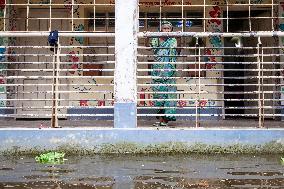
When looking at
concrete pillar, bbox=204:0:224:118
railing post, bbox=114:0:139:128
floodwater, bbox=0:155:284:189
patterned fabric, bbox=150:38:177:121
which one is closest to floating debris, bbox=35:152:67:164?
floodwater, bbox=0:155:284:189

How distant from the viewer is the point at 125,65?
741cm

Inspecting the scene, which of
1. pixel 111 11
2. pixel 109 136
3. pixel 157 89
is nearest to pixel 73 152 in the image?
pixel 109 136

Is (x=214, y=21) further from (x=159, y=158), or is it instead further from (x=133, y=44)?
(x=159, y=158)

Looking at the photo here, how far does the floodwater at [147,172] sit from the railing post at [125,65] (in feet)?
2.45

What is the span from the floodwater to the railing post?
2.45ft

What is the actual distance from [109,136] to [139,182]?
2464 millimetres

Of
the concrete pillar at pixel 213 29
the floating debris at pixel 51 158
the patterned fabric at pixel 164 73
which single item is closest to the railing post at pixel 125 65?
the patterned fabric at pixel 164 73

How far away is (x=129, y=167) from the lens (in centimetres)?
572

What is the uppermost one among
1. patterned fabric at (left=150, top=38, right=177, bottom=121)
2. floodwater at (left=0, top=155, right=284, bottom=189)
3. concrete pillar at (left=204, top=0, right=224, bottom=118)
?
concrete pillar at (left=204, top=0, right=224, bottom=118)

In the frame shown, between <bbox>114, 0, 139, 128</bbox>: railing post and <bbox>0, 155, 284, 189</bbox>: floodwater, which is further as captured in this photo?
<bbox>114, 0, 139, 128</bbox>: railing post

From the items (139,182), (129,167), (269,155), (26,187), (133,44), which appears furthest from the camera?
(133,44)

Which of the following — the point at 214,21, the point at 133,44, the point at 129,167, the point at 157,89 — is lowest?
the point at 129,167

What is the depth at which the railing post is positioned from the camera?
7.25 metres

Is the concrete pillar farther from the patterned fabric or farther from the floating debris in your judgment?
the floating debris
